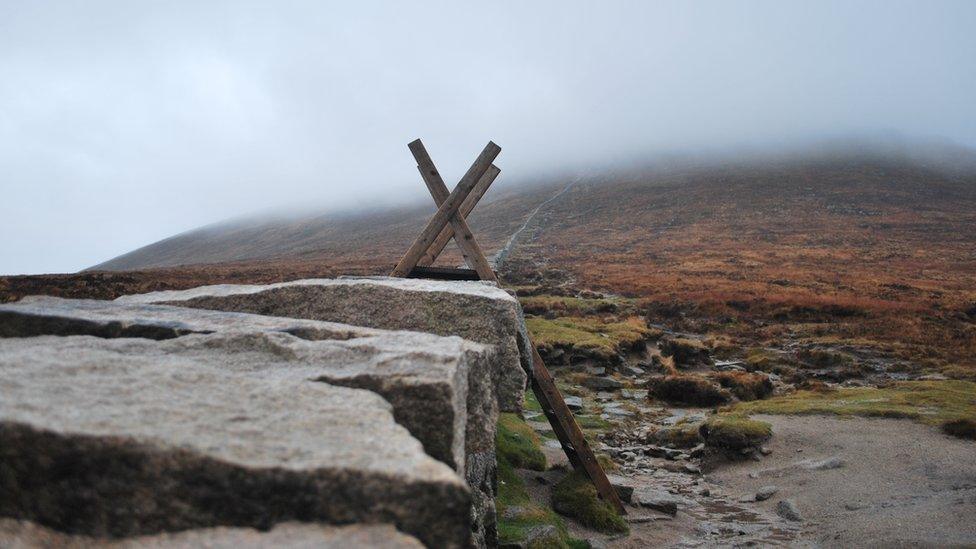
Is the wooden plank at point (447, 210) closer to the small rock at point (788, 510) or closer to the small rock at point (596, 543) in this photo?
the small rock at point (596, 543)

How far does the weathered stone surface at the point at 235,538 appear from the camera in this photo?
87.2 inches

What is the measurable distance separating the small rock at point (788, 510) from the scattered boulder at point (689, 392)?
7259 mm

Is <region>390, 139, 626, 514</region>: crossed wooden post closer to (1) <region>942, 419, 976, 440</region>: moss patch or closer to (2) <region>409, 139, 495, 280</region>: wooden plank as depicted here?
(2) <region>409, 139, 495, 280</region>: wooden plank

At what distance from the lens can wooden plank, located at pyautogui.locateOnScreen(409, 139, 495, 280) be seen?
27.5 feet

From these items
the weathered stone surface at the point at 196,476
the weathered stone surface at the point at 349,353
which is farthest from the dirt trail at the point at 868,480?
the weathered stone surface at the point at 196,476

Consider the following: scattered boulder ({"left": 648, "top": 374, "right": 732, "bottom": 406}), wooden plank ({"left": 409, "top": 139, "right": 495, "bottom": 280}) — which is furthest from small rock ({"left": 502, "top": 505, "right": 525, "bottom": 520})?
scattered boulder ({"left": 648, "top": 374, "right": 732, "bottom": 406})

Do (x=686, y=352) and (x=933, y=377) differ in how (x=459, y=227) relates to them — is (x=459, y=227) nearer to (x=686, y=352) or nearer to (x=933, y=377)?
(x=686, y=352)

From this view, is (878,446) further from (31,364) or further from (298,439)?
(31,364)

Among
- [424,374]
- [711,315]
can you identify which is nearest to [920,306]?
[711,315]

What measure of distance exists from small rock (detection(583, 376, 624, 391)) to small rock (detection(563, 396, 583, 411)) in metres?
1.76

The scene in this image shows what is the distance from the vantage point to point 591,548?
777 cm

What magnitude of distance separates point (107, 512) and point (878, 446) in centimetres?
1357

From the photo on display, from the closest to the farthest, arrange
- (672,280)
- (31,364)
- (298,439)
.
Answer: (298,439), (31,364), (672,280)

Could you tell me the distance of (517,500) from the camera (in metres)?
8.65
